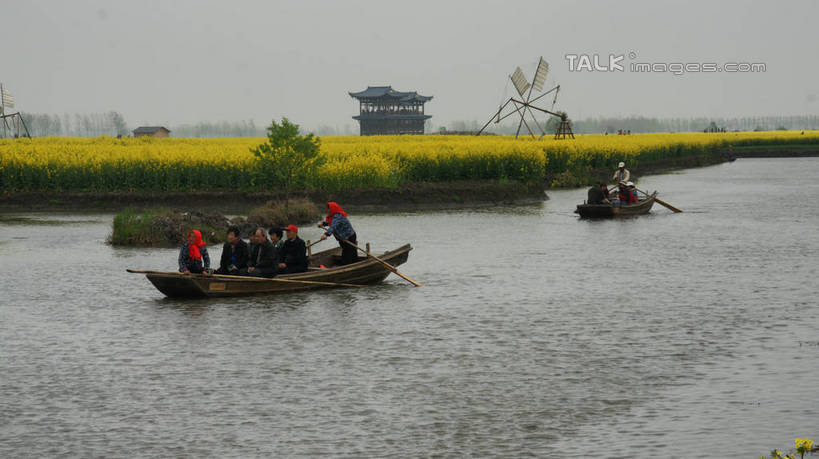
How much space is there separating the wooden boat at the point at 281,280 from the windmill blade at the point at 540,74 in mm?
74667

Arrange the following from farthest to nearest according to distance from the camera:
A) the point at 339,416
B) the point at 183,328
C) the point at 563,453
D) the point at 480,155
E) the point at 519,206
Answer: the point at 480,155 → the point at 519,206 → the point at 183,328 → the point at 339,416 → the point at 563,453

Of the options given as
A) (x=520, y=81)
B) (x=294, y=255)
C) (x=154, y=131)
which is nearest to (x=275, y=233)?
(x=294, y=255)

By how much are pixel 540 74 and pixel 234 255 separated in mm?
78324

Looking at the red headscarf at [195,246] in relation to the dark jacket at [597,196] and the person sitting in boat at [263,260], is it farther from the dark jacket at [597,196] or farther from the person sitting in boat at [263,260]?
the dark jacket at [597,196]

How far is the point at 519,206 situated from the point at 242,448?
34348 mm

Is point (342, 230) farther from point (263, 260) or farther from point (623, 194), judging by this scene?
point (623, 194)

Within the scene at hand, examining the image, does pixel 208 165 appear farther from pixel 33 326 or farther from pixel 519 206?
pixel 33 326

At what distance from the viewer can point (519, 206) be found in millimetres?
43906

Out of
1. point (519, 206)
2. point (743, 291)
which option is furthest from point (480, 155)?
point (743, 291)

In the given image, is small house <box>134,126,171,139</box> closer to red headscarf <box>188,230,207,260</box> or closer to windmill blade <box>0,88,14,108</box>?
windmill blade <box>0,88,14,108</box>

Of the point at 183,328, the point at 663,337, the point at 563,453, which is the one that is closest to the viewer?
the point at 563,453

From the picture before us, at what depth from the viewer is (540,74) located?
3757 inches

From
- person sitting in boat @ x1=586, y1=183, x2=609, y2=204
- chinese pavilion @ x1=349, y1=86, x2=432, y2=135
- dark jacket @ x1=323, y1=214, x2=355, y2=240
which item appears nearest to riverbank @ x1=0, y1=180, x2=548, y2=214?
person sitting in boat @ x1=586, y1=183, x2=609, y2=204

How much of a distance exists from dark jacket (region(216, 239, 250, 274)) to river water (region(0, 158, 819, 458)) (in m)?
0.79
